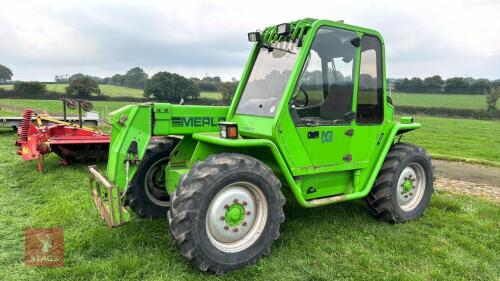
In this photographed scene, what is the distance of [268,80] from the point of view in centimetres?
453

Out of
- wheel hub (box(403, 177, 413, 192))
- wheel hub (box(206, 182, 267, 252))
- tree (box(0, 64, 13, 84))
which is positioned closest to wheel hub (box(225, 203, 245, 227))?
wheel hub (box(206, 182, 267, 252))

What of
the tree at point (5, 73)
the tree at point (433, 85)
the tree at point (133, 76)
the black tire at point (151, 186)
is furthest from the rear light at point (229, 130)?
the tree at point (5, 73)

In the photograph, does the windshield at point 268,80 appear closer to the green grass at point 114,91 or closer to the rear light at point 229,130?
the rear light at point 229,130

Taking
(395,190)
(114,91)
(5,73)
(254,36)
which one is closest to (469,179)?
(395,190)

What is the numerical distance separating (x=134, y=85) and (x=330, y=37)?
37.0 metres

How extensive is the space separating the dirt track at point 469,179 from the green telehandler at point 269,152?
2.17 meters

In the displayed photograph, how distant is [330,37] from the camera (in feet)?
14.8

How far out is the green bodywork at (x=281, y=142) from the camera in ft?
13.4

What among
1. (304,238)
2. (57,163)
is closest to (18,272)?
(304,238)

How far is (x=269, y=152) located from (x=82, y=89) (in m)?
31.9

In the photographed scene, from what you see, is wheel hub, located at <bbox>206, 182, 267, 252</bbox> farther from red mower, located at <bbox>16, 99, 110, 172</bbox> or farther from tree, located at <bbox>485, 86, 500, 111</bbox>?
tree, located at <bbox>485, 86, 500, 111</bbox>

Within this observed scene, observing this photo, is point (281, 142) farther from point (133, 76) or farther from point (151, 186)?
point (133, 76)

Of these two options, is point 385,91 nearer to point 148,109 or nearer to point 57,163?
point 148,109

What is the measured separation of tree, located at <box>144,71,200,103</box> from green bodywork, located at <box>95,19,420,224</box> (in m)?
1.47
